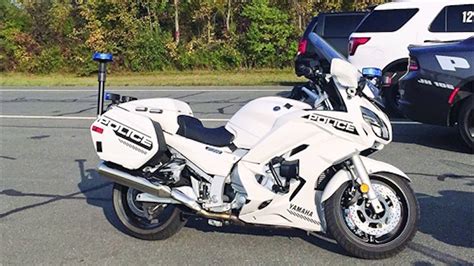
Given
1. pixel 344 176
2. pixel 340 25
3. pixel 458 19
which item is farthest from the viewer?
pixel 340 25

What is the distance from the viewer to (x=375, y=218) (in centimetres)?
430

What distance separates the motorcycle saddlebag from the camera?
460 cm

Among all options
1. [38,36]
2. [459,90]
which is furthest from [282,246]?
[38,36]

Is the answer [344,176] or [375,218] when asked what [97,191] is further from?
[375,218]

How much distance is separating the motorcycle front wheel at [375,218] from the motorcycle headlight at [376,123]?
312 mm

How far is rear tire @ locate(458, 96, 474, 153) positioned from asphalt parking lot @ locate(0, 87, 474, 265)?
0.22 m

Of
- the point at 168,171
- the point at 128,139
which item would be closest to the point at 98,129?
the point at 128,139

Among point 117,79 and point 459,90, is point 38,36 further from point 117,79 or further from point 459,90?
point 459,90

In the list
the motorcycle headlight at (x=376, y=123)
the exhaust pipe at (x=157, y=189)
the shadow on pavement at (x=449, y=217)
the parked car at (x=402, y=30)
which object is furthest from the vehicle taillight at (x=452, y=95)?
the exhaust pipe at (x=157, y=189)

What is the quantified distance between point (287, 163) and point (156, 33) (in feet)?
75.6

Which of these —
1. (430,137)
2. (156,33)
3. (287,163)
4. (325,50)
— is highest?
(325,50)

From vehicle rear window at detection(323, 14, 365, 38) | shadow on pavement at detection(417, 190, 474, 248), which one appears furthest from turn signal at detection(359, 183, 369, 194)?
vehicle rear window at detection(323, 14, 365, 38)

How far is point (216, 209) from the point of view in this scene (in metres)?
4.50

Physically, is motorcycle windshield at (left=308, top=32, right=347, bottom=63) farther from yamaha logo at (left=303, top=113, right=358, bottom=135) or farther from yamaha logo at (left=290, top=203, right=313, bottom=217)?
yamaha logo at (left=290, top=203, right=313, bottom=217)
